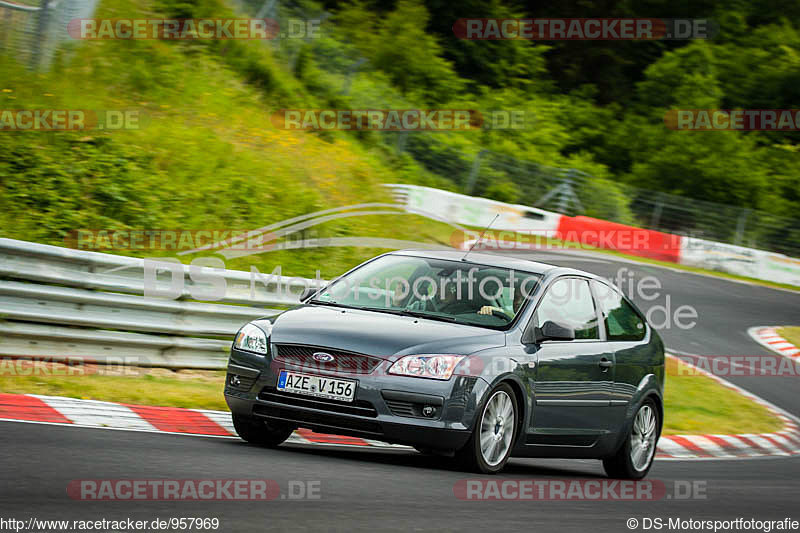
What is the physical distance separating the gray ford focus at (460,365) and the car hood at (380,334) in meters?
0.01

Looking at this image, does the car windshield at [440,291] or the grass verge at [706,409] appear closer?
the car windshield at [440,291]

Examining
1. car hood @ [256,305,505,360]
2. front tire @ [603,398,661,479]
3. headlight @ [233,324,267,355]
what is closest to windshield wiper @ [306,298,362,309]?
car hood @ [256,305,505,360]

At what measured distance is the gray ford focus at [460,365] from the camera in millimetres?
7551

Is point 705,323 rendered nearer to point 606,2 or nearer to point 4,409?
point 4,409

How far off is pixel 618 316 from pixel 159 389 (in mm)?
3969

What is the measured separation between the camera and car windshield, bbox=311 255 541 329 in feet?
27.4

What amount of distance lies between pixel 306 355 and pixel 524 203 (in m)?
20.8

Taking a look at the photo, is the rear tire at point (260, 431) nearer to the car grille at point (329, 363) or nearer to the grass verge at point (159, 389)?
the car grille at point (329, 363)

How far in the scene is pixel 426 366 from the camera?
7578 mm

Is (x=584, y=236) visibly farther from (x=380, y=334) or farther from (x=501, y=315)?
(x=380, y=334)

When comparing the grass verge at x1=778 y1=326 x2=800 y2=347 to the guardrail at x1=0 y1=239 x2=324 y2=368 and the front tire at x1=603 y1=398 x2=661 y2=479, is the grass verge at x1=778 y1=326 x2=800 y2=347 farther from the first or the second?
the guardrail at x1=0 y1=239 x2=324 y2=368

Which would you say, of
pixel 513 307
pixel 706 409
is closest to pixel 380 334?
pixel 513 307

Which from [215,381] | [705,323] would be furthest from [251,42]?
[215,381]

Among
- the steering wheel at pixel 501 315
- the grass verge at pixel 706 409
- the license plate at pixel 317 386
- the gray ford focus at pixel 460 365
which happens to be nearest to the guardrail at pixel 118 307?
the gray ford focus at pixel 460 365
